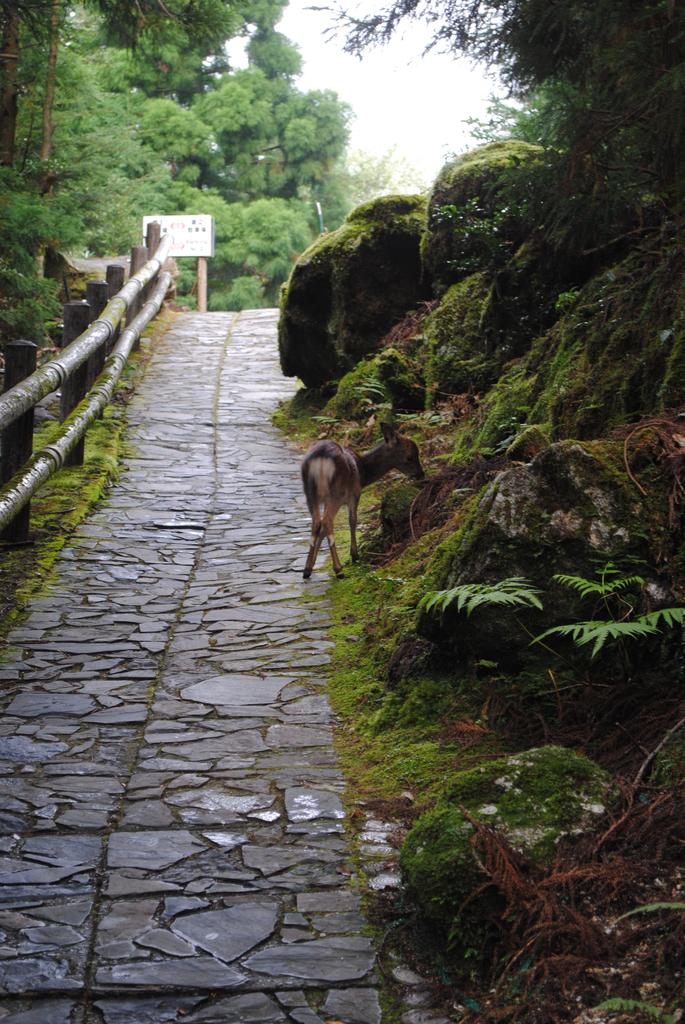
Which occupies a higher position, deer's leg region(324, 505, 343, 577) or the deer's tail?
the deer's tail

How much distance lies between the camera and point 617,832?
3.67 metres

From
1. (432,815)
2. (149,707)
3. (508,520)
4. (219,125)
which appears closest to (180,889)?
(432,815)

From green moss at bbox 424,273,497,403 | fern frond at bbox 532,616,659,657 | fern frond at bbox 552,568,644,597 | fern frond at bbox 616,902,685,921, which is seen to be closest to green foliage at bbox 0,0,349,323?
green moss at bbox 424,273,497,403

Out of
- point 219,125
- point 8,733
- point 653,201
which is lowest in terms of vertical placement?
point 8,733

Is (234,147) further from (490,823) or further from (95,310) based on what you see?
(490,823)

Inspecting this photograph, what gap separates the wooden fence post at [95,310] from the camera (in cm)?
1090

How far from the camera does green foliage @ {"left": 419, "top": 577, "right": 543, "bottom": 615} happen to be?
4652mm

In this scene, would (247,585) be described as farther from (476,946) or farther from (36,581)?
(476,946)

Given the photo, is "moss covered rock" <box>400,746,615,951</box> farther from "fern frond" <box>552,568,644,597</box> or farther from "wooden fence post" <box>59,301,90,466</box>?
"wooden fence post" <box>59,301,90,466</box>

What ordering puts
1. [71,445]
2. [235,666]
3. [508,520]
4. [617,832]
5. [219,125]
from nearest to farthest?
[617,832], [508,520], [235,666], [71,445], [219,125]

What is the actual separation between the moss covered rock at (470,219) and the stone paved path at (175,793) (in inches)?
132

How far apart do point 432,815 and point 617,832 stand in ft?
2.02

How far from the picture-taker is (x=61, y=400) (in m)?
9.94

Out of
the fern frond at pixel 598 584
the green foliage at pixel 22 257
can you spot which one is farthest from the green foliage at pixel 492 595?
the green foliage at pixel 22 257
